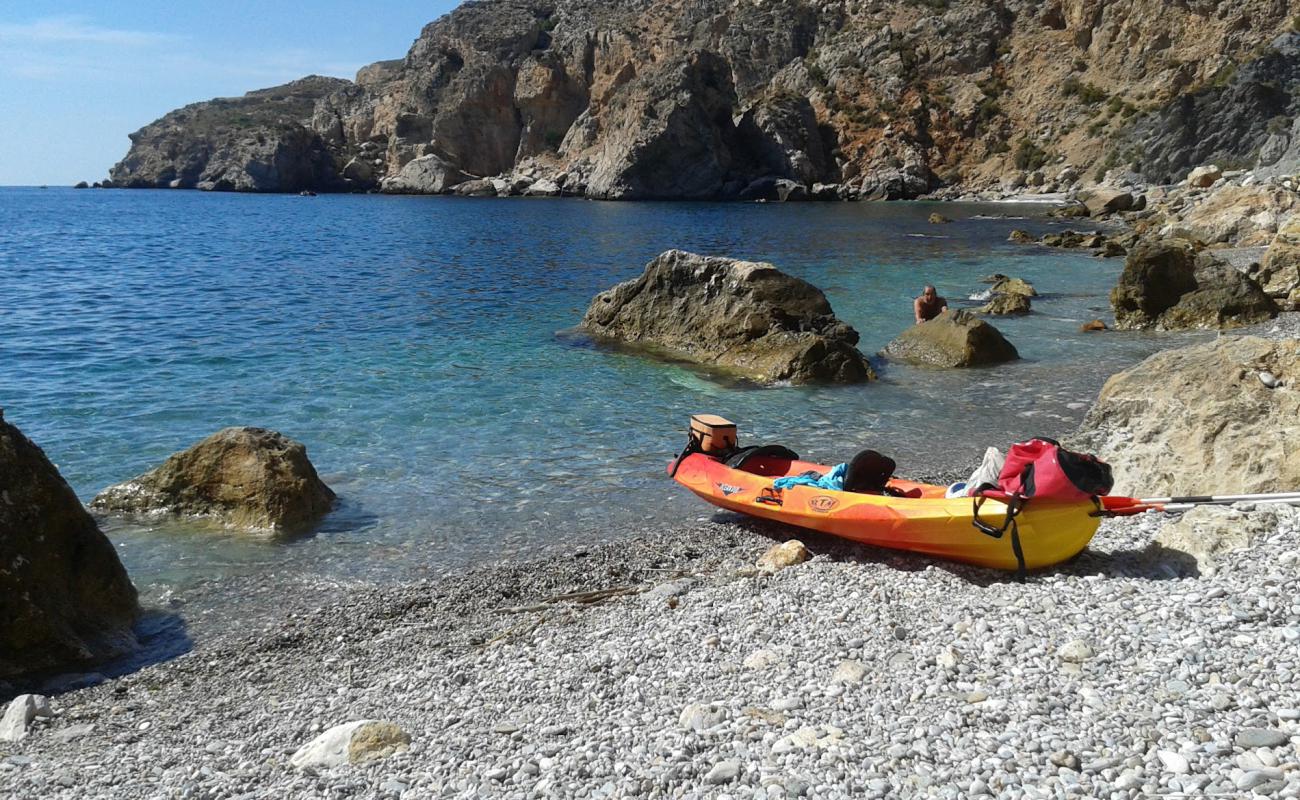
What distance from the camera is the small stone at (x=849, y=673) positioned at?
507 cm

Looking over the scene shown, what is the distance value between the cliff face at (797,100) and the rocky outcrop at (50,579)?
190ft

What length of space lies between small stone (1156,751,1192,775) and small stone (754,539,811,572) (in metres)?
3.77

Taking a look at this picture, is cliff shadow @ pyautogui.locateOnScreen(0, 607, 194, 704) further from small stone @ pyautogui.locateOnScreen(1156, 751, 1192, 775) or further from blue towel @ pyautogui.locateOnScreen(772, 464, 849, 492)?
small stone @ pyautogui.locateOnScreen(1156, 751, 1192, 775)

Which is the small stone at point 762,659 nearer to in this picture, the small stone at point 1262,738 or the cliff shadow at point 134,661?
the small stone at point 1262,738

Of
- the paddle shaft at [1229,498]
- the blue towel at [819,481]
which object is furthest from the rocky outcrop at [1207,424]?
the blue towel at [819,481]

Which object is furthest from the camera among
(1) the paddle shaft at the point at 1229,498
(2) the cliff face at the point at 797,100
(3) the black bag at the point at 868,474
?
(2) the cliff face at the point at 797,100

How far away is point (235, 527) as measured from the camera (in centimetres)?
915

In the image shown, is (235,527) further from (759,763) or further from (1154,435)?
(1154,435)

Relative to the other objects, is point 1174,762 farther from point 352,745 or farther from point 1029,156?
point 1029,156

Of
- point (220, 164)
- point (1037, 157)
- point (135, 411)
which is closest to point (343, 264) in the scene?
point (135, 411)

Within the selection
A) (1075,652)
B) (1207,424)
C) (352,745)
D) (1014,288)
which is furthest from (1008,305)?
(352,745)

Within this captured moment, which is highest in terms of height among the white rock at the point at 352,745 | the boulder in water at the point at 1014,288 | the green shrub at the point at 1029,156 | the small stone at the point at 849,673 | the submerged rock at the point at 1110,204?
the green shrub at the point at 1029,156

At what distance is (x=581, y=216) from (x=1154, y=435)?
5993cm

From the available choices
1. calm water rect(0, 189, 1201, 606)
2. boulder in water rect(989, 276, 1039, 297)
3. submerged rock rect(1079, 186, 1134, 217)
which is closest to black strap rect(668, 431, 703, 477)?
calm water rect(0, 189, 1201, 606)
